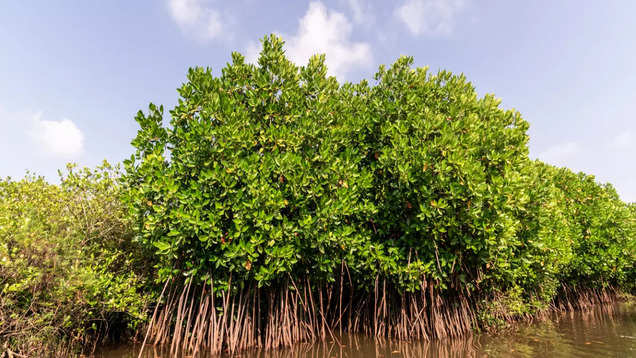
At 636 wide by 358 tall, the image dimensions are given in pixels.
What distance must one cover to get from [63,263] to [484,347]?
877 centimetres

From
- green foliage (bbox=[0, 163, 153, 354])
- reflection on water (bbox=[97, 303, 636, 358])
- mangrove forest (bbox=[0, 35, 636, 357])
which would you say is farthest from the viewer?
reflection on water (bbox=[97, 303, 636, 358])

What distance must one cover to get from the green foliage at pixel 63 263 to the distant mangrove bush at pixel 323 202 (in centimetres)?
106

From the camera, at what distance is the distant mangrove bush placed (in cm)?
619

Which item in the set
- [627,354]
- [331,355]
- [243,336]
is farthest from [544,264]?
[243,336]

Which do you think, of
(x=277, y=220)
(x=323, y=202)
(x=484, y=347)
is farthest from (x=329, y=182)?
(x=484, y=347)

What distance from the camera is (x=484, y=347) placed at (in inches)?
271

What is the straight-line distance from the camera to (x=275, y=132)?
6781mm

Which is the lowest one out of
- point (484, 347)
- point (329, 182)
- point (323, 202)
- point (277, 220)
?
point (484, 347)

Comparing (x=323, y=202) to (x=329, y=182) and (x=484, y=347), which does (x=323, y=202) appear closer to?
(x=329, y=182)

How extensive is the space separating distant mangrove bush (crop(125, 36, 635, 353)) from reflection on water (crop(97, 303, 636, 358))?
42 cm

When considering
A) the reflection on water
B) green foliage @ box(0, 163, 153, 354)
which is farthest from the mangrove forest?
the reflection on water

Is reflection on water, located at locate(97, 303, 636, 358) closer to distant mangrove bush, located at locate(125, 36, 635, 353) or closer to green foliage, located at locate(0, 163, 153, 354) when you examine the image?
distant mangrove bush, located at locate(125, 36, 635, 353)

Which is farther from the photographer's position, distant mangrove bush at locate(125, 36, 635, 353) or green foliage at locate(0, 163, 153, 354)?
distant mangrove bush at locate(125, 36, 635, 353)

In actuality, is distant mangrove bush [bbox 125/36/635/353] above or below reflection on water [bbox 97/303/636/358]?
above
